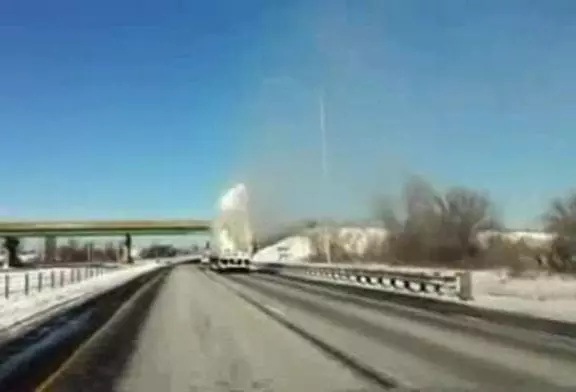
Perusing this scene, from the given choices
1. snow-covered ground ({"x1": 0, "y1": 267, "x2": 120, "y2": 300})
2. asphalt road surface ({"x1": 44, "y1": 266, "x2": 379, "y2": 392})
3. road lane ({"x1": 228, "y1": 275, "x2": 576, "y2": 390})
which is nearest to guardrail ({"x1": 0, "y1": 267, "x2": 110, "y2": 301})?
snow-covered ground ({"x1": 0, "y1": 267, "x2": 120, "y2": 300})

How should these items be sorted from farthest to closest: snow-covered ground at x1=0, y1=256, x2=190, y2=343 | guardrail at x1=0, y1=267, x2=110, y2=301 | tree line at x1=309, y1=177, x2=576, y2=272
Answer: tree line at x1=309, y1=177, x2=576, y2=272, guardrail at x1=0, y1=267, x2=110, y2=301, snow-covered ground at x1=0, y1=256, x2=190, y2=343

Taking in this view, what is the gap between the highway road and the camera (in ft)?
40.2

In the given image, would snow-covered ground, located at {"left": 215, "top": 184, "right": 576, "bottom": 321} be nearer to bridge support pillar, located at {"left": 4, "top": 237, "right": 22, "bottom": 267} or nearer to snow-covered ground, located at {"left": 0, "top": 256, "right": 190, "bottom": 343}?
snow-covered ground, located at {"left": 0, "top": 256, "right": 190, "bottom": 343}

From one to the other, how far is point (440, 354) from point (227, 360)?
139 inches

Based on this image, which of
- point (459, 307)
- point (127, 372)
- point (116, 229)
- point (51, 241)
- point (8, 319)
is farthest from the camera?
point (51, 241)

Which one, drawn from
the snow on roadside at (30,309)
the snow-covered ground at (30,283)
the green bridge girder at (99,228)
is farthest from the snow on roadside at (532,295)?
the green bridge girder at (99,228)

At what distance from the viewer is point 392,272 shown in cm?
4666

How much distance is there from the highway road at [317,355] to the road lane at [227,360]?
0.02m

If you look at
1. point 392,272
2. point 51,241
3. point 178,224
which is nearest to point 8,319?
point 392,272

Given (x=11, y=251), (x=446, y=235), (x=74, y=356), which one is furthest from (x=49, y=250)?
(x=74, y=356)

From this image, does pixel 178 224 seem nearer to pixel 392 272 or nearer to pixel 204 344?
pixel 392 272

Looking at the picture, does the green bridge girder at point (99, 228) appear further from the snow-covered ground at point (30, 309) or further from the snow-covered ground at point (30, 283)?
the snow-covered ground at point (30, 309)

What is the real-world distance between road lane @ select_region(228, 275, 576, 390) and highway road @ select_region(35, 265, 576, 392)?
17mm

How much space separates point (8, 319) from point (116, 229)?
112797mm
